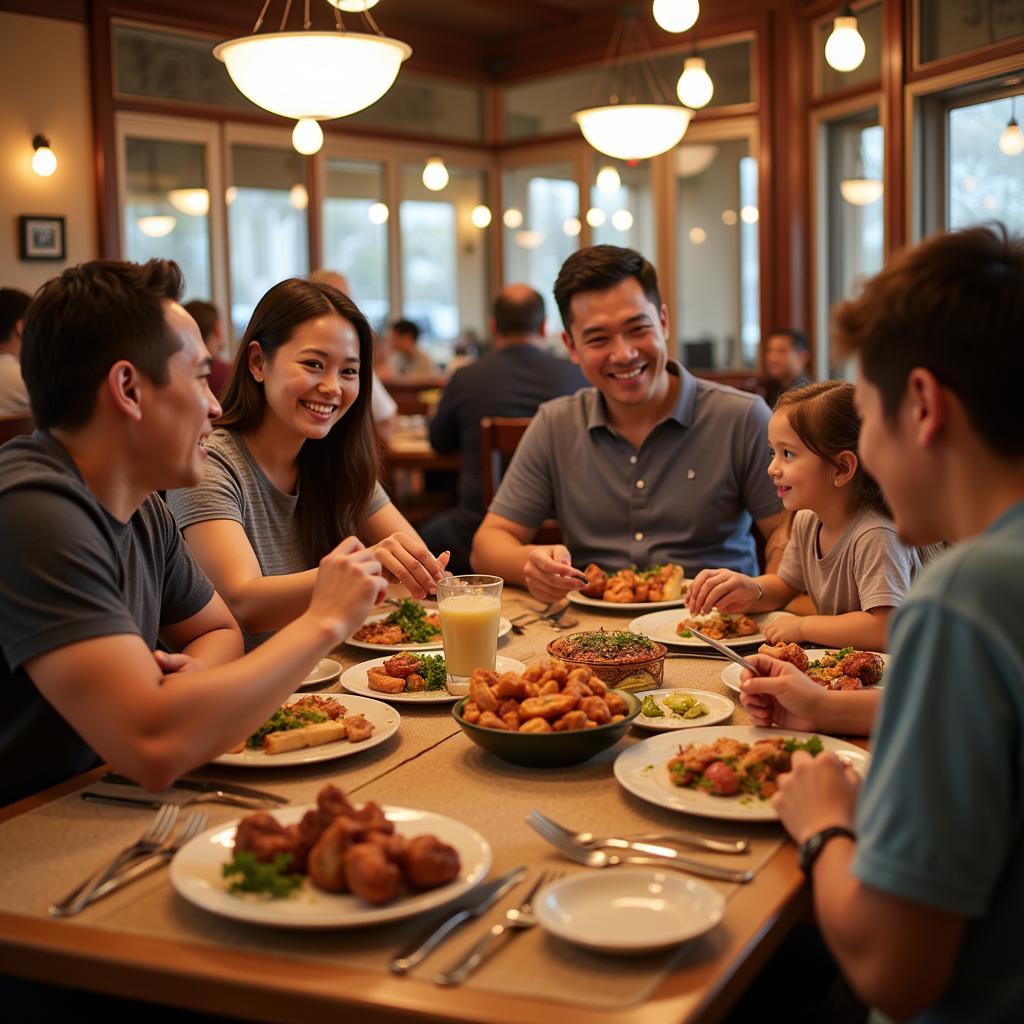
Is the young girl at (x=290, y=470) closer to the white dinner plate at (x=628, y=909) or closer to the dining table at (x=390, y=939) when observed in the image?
the dining table at (x=390, y=939)

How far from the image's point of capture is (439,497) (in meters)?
6.37

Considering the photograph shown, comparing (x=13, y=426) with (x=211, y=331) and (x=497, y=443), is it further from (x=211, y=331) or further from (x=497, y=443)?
(x=211, y=331)

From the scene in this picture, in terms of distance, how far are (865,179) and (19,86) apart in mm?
4980

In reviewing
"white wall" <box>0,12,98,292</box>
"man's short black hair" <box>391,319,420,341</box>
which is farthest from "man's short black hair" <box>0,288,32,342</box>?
"man's short black hair" <box>391,319,420,341</box>

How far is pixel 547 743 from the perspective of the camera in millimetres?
1488

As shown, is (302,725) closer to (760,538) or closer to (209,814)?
(209,814)

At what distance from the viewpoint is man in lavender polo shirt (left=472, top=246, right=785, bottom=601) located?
2.91 m

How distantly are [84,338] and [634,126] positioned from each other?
12.2 feet

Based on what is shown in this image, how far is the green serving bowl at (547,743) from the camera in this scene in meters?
1.48

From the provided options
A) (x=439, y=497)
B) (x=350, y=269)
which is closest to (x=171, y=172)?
(x=350, y=269)

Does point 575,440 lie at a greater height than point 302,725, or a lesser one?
greater

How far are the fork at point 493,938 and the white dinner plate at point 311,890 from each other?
0.05 meters

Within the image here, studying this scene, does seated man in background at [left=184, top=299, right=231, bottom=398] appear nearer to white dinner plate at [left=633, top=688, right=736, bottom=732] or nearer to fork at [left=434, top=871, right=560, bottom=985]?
white dinner plate at [left=633, top=688, right=736, bottom=732]

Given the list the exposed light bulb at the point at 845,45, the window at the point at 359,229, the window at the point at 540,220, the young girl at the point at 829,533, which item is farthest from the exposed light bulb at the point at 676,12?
the window at the point at 540,220
